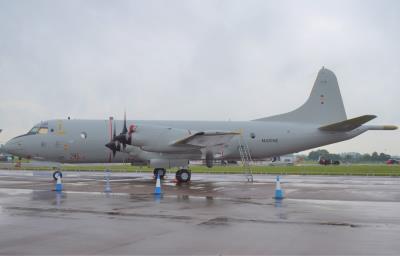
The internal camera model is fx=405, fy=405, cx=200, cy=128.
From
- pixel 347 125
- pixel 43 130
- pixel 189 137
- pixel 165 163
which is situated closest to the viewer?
pixel 189 137

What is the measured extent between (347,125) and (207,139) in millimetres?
9826

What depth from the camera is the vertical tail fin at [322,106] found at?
1193 inches

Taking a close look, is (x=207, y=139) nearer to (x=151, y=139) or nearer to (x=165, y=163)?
(x=165, y=163)

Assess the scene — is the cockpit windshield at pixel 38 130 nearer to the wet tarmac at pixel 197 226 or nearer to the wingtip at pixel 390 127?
the wet tarmac at pixel 197 226

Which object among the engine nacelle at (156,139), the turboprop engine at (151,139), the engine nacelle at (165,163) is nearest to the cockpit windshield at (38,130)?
the turboprop engine at (151,139)

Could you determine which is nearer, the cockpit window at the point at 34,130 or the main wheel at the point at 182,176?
the main wheel at the point at 182,176

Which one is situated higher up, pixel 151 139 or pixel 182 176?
pixel 151 139

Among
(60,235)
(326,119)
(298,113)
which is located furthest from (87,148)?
(60,235)

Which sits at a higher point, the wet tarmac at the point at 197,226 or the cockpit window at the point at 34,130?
the cockpit window at the point at 34,130

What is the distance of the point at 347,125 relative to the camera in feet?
90.2

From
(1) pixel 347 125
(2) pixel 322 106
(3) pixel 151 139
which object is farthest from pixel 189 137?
(2) pixel 322 106

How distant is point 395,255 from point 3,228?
7.82 m

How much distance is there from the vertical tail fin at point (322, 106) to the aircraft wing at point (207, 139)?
19.9ft

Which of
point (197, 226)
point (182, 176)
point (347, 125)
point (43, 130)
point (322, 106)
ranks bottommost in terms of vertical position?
point (197, 226)
